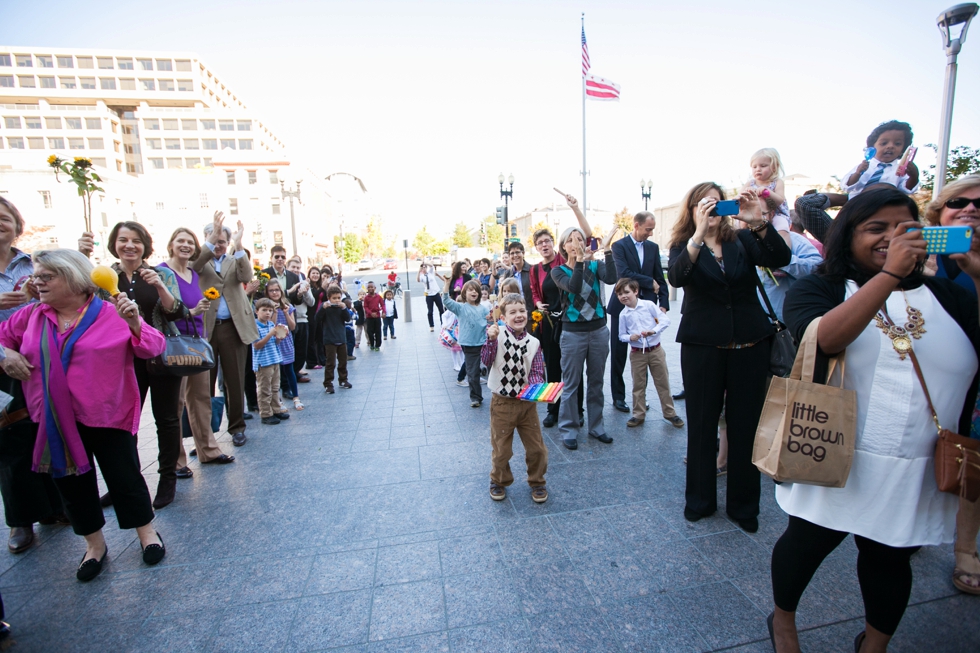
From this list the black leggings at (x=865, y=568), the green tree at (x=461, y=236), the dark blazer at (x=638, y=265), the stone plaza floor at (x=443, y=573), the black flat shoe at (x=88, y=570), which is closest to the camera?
the black leggings at (x=865, y=568)

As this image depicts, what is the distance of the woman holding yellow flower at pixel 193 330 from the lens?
4.11 metres

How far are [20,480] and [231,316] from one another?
2268mm

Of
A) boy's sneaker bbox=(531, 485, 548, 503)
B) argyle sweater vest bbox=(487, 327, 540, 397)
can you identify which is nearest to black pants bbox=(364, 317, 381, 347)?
argyle sweater vest bbox=(487, 327, 540, 397)

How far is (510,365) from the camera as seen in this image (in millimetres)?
3613

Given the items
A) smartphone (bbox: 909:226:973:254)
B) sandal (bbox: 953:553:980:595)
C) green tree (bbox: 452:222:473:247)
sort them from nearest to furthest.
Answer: smartphone (bbox: 909:226:973:254) → sandal (bbox: 953:553:980:595) → green tree (bbox: 452:222:473:247)

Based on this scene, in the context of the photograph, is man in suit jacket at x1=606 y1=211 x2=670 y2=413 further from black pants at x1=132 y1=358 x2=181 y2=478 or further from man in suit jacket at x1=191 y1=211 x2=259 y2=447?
black pants at x1=132 y1=358 x2=181 y2=478

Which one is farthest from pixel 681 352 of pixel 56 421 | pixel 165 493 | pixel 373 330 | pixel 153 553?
pixel 373 330

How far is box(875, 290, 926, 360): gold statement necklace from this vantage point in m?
1.64

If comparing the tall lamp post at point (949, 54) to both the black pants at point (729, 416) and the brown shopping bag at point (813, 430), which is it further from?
the brown shopping bag at point (813, 430)

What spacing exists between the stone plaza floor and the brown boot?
0.07 m

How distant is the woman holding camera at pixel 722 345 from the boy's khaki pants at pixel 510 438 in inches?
41.4

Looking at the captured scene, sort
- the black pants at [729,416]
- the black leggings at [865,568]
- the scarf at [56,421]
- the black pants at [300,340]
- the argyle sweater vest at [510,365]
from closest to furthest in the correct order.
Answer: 1. the black leggings at [865,568]
2. the scarf at [56,421]
3. the black pants at [729,416]
4. the argyle sweater vest at [510,365]
5. the black pants at [300,340]

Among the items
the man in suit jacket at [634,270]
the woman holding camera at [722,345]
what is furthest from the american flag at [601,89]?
the woman holding camera at [722,345]

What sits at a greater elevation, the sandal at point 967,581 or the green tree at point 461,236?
the green tree at point 461,236
